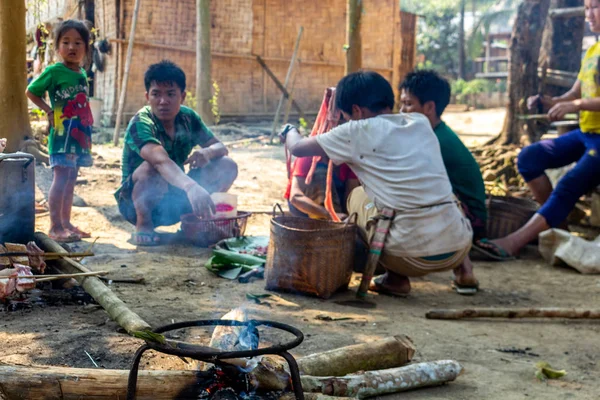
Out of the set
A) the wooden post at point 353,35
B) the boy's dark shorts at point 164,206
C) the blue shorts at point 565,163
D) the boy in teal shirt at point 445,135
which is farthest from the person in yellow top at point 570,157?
the boy's dark shorts at point 164,206

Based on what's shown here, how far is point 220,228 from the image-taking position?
4902mm

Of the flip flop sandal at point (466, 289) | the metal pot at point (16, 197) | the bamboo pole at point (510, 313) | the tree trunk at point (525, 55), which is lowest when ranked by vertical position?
the flip flop sandal at point (466, 289)

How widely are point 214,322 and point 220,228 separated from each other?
294 centimetres

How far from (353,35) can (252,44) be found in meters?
6.31

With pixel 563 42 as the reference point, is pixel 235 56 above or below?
above

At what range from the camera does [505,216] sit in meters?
5.69

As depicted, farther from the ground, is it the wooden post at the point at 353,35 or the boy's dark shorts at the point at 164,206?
the wooden post at the point at 353,35

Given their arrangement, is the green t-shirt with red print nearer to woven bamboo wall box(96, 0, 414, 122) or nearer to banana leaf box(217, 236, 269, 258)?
banana leaf box(217, 236, 269, 258)

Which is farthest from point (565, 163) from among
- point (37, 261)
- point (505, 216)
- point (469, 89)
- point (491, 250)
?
point (469, 89)

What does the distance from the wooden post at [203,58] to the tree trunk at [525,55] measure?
503 centimetres

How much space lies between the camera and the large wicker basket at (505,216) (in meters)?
5.68

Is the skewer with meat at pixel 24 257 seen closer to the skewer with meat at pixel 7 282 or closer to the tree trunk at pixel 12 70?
the skewer with meat at pixel 7 282

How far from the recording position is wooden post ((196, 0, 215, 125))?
10422 mm

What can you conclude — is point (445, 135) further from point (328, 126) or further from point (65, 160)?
point (65, 160)
